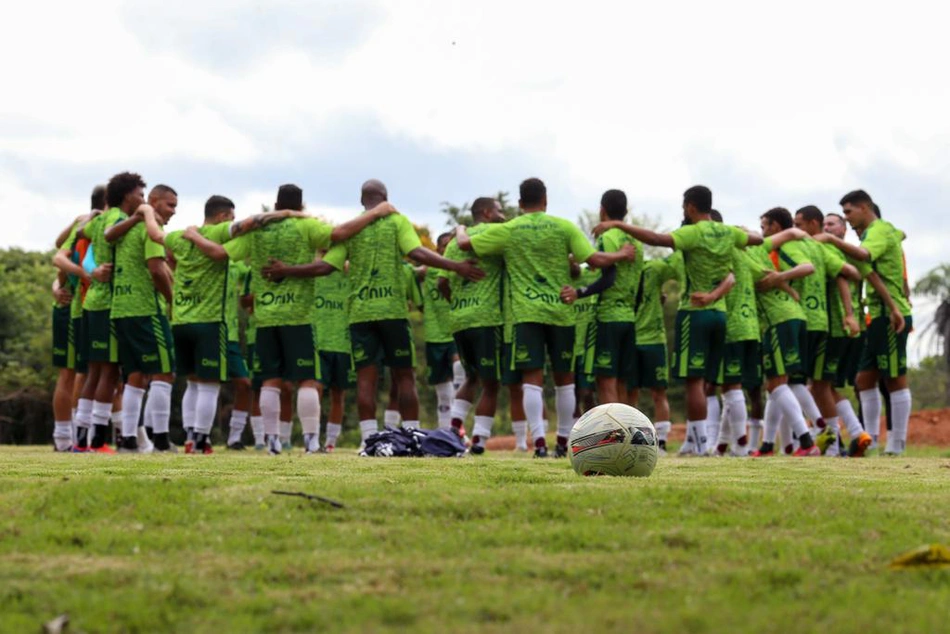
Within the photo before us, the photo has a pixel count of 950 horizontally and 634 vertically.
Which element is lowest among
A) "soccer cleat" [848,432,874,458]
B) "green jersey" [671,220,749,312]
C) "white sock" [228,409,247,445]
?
"soccer cleat" [848,432,874,458]

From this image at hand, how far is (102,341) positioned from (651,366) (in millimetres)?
6559

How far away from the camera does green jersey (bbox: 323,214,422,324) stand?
13.1 m

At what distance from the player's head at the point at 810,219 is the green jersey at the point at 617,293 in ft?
10.4

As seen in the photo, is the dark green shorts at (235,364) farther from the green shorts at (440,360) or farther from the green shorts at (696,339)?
the green shorts at (696,339)

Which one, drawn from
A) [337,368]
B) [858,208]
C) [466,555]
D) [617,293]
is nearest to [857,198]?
[858,208]

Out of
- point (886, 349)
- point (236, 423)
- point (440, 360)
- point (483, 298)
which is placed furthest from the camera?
point (440, 360)

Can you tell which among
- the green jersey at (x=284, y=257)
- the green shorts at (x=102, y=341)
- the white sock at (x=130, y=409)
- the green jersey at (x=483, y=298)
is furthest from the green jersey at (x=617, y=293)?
the green shorts at (x=102, y=341)

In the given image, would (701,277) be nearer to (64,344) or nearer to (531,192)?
(531,192)

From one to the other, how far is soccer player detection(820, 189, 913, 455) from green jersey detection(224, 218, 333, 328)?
6.58 meters

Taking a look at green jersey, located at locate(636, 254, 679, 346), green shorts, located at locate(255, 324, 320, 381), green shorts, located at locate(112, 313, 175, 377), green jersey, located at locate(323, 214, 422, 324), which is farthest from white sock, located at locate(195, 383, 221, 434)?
green jersey, located at locate(636, 254, 679, 346)

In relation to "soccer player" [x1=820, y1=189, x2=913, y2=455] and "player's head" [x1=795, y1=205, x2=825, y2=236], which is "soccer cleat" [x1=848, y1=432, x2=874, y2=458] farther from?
"player's head" [x1=795, y1=205, x2=825, y2=236]

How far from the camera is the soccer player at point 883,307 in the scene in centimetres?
1512

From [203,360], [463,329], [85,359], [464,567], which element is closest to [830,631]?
[464,567]

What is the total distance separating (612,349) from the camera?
1401 centimetres
